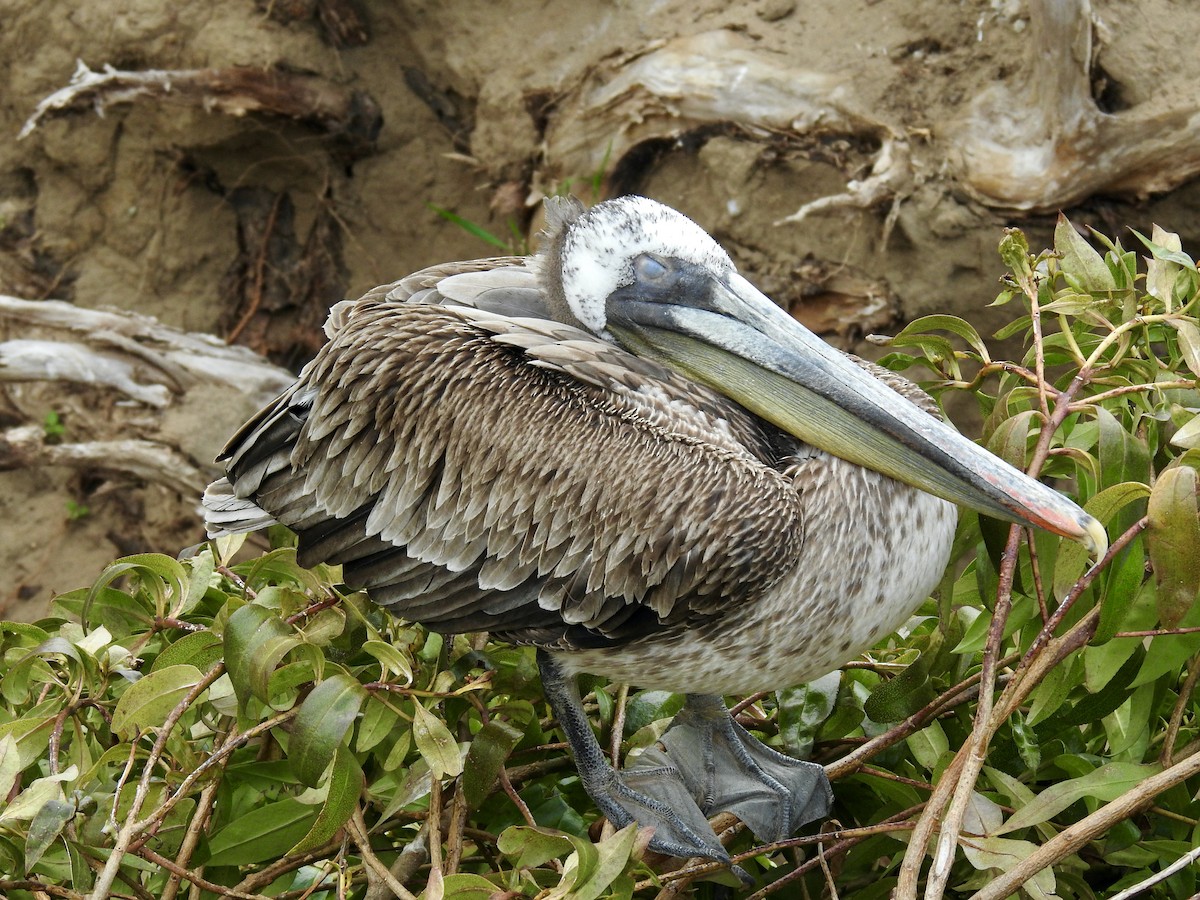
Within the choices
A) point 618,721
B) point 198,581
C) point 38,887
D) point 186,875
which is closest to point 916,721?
point 618,721

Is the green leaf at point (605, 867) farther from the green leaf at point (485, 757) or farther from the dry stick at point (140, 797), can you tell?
the dry stick at point (140, 797)

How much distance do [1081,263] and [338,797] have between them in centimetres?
160

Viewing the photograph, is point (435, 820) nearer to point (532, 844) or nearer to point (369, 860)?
point (369, 860)

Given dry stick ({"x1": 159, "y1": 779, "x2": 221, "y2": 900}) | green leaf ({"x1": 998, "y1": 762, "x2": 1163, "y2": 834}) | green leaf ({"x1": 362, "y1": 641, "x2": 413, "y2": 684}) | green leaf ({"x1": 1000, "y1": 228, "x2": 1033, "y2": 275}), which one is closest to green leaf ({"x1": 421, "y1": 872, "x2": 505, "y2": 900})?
green leaf ({"x1": 362, "y1": 641, "x2": 413, "y2": 684})

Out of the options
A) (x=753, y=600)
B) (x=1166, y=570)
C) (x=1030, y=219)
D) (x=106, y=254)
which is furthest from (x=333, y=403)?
(x=106, y=254)

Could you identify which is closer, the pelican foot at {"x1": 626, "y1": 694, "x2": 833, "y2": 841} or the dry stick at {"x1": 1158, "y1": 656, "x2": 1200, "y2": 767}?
the dry stick at {"x1": 1158, "y1": 656, "x2": 1200, "y2": 767}

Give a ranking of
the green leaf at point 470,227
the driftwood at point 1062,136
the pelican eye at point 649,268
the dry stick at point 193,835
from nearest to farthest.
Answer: the dry stick at point 193,835, the pelican eye at point 649,268, the driftwood at point 1062,136, the green leaf at point 470,227

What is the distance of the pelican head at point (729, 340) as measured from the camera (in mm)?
2064

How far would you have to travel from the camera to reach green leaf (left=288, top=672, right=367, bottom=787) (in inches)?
80.4

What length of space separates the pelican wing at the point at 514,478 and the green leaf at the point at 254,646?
0.28 metres

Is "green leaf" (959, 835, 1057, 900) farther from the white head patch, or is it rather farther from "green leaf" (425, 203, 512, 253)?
"green leaf" (425, 203, 512, 253)

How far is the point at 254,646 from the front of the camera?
2.12 metres

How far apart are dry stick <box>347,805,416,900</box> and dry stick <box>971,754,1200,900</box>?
88 centimetres

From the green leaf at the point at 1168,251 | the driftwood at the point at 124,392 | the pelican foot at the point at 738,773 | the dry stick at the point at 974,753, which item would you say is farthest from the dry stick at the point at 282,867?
the driftwood at the point at 124,392
